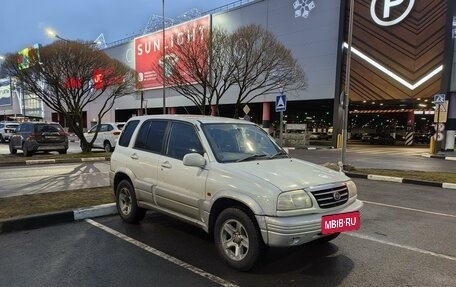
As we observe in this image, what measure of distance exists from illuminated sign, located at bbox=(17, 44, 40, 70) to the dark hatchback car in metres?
3.09

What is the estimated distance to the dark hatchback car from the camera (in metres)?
18.7

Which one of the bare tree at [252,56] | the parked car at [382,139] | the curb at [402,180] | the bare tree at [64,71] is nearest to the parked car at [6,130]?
the bare tree at [64,71]

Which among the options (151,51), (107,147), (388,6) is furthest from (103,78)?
(151,51)

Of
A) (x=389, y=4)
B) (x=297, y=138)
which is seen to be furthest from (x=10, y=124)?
(x=389, y=4)

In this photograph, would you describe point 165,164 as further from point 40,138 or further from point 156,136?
point 40,138

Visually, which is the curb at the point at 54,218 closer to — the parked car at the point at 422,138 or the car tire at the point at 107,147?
the car tire at the point at 107,147

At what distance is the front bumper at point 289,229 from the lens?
417 centimetres

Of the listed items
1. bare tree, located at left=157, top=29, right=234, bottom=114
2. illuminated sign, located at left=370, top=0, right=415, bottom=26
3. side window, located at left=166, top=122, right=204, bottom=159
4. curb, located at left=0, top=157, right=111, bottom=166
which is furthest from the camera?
illuminated sign, located at left=370, top=0, right=415, bottom=26

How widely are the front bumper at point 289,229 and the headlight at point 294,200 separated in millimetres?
111

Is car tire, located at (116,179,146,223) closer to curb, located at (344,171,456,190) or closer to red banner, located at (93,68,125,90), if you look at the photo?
curb, located at (344,171,456,190)

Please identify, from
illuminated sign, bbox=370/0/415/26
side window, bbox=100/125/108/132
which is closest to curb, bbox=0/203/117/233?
side window, bbox=100/125/108/132

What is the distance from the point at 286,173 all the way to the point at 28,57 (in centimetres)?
1939

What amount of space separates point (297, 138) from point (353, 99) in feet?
18.2

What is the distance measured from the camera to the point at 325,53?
32.5 meters
